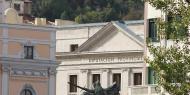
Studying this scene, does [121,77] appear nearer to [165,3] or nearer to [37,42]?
[37,42]

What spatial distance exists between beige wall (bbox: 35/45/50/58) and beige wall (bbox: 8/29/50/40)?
1.99ft

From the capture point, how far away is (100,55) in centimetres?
11081

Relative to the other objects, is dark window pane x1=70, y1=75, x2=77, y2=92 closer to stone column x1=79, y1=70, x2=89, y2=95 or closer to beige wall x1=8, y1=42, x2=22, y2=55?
stone column x1=79, y1=70, x2=89, y2=95

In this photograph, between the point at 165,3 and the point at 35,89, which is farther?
the point at 35,89

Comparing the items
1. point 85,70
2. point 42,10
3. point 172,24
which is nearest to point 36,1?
point 42,10

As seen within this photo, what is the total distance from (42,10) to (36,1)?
6.80m

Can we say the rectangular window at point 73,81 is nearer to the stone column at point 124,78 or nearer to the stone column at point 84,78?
the stone column at point 84,78

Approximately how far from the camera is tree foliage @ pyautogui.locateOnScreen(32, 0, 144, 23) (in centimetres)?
17200

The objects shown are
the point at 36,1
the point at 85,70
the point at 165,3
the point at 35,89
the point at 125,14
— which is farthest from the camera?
the point at 36,1

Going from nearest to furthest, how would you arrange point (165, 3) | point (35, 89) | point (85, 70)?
point (165, 3), point (35, 89), point (85, 70)

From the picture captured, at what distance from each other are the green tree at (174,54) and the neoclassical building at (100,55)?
57.3 m

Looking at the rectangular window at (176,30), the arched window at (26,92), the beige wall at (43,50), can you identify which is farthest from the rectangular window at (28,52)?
the rectangular window at (176,30)

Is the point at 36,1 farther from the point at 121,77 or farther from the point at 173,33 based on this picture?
the point at 173,33

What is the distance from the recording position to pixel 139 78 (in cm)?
10794
